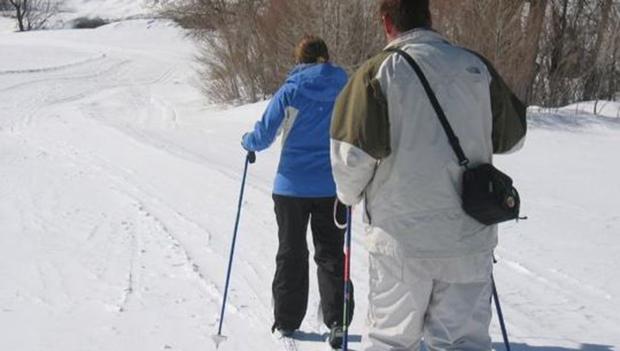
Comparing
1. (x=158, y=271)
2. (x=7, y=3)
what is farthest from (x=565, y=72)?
(x=7, y=3)

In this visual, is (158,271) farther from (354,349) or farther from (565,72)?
(565,72)

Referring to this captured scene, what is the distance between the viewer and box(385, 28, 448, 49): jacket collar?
2941mm

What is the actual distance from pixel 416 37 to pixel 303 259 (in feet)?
6.43

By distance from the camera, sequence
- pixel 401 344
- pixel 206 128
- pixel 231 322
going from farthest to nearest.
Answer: pixel 206 128
pixel 231 322
pixel 401 344

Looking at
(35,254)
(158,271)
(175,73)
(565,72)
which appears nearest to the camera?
(158,271)

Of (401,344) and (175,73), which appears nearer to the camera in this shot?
(401,344)

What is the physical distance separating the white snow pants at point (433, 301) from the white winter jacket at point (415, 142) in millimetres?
59

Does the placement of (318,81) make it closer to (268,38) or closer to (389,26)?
(389,26)

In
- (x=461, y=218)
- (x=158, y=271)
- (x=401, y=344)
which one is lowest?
(x=158, y=271)

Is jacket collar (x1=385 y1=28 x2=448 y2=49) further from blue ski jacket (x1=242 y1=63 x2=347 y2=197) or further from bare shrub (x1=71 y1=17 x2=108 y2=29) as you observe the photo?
bare shrub (x1=71 y1=17 x2=108 y2=29)

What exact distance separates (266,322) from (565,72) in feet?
47.6

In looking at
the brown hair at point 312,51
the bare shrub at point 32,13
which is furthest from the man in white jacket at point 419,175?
the bare shrub at point 32,13

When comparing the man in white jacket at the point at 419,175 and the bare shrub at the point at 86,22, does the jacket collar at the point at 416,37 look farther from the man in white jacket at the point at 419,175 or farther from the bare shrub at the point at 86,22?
the bare shrub at the point at 86,22

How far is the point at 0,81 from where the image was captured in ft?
74.8
